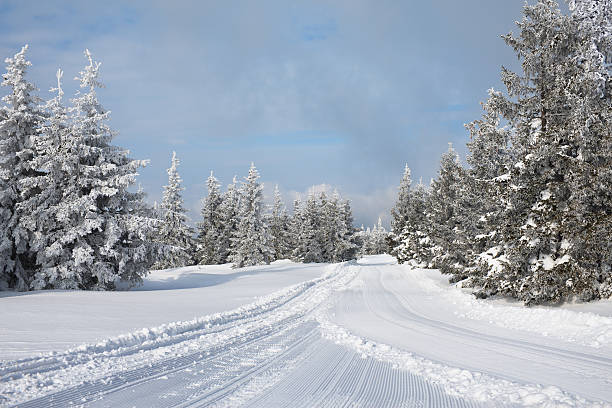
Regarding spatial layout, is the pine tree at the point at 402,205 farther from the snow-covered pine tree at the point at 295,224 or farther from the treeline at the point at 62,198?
the treeline at the point at 62,198

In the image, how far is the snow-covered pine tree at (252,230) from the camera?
1597 inches

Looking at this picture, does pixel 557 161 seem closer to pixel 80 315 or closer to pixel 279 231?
pixel 80 315

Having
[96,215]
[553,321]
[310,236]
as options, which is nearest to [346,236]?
[310,236]

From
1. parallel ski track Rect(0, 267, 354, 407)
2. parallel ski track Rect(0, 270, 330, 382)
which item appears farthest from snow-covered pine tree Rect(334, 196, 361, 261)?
parallel ski track Rect(0, 267, 354, 407)

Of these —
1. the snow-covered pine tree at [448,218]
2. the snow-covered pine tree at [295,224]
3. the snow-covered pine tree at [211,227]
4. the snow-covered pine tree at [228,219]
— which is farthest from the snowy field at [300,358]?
the snow-covered pine tree at [295,224]

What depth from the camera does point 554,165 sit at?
1224 centimetres

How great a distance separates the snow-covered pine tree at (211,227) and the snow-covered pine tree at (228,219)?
0.94 ft

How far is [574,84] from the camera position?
11938 mm

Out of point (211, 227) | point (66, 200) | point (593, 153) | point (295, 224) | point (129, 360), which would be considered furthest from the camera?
point (295, 224)

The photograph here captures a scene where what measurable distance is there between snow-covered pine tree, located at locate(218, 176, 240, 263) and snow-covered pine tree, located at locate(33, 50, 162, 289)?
28331 mm

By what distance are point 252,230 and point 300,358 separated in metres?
35.6

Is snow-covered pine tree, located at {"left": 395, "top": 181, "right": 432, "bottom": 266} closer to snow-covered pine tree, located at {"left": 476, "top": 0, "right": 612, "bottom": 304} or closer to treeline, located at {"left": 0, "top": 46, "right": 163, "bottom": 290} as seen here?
snow-covered pine tree, located at {"left": 476, "top": 0, "right": 612, "bottom": 304}

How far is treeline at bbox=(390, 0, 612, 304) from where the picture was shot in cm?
1101

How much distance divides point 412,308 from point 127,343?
8.87 meters
